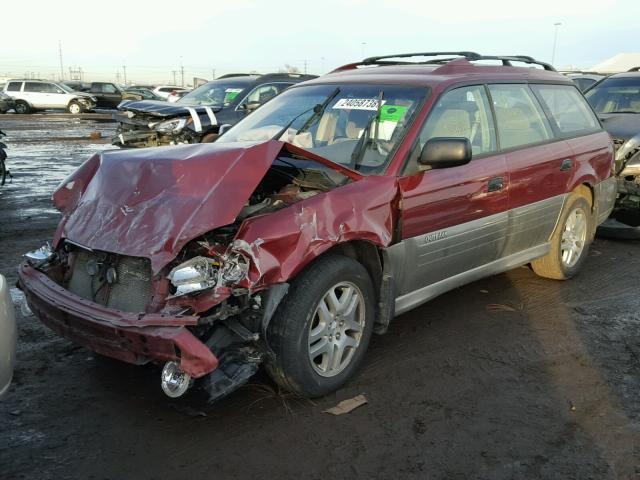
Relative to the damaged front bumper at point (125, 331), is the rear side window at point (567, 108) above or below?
above

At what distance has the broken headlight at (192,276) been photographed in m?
2.88

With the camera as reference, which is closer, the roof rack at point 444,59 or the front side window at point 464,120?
the front side window at point 464,120

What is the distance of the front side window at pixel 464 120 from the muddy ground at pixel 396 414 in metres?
1.32

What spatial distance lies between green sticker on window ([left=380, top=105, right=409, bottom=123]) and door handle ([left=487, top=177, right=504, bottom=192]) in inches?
32.7

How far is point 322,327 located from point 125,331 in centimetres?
105

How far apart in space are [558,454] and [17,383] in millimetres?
2971

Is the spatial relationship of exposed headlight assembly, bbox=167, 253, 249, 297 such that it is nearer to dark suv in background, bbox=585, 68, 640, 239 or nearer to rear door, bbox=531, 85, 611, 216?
rear door, bbox=531, 85, 611, 216

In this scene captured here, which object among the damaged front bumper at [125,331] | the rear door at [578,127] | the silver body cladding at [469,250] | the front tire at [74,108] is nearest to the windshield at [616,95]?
the rear door at [578,127]

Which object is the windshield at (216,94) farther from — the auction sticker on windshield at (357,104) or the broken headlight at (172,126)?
the auction sticker on windshield at (357,104)

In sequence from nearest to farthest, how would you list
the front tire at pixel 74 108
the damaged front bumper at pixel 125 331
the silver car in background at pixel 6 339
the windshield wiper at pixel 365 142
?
the silver car in background at pixel 6 339
the damaged front bumper at pixel 125 331
the windshield wiper at pixel 365 142
the front tire at pixel 74 108

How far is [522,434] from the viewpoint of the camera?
10.1 feet

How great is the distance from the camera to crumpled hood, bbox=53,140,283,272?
119 inches

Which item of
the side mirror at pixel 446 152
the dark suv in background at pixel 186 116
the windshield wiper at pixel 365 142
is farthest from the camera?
the dark suv in background at pixel 186 116

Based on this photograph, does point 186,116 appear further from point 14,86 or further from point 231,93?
point 14,86
